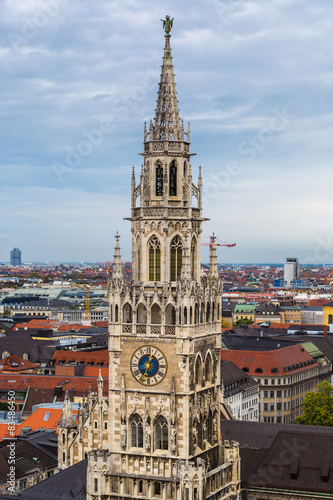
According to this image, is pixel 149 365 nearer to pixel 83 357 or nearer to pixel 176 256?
pixel 176 256

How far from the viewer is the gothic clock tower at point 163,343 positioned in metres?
50.6

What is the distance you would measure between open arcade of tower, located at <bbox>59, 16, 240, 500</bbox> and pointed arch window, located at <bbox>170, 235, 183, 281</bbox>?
0.06 metres

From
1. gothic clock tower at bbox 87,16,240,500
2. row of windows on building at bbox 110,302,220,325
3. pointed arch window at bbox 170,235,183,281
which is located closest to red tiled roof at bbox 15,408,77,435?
gothic clock tower at bbox 87,16,240,500

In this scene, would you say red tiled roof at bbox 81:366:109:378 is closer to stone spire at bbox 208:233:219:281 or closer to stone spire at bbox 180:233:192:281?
stone spire at bbox 208:233:219:281

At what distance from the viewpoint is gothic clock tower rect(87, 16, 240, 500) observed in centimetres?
5056

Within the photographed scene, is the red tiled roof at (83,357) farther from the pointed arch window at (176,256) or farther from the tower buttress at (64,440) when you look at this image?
the pointed arch window at (176,256)

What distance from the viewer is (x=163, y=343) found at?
5109 centimetres

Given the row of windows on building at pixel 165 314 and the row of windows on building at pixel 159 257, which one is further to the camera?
the row of windows on building at pixel 159 257

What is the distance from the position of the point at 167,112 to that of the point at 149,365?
15.0 m

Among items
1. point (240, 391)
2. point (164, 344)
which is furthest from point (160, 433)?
point (240, 391)

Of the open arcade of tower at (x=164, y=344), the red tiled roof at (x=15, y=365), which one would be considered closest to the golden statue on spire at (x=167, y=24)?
the open arcade of tower at (x=164, y=344)

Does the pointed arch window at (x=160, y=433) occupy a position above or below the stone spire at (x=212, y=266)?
below

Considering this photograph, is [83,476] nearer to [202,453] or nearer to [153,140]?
[202,453]

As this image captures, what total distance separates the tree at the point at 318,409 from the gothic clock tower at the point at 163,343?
61.9m
